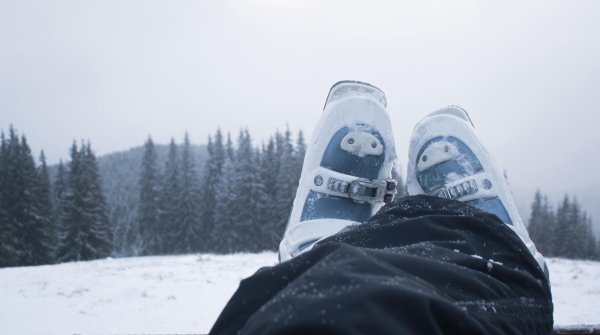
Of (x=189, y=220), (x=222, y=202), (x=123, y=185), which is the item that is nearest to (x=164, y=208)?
(x=189, y=220)

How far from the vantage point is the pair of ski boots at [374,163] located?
2145 millimetres

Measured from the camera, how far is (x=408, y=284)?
69cm

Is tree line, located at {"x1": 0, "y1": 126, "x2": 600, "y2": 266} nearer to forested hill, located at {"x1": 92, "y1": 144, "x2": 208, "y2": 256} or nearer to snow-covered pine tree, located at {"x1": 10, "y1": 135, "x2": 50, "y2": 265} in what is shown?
snow-covered pine tree, located at {"x1": 10, "y1": 135, "x2": 50, "y2": 265}

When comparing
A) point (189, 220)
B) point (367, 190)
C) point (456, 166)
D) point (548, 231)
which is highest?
point (456, 166)

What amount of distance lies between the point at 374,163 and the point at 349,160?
156 millimetres

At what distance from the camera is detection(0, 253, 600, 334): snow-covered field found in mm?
3238

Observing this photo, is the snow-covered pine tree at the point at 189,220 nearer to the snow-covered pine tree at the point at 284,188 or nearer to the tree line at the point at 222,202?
the tree line at the point at 222,202

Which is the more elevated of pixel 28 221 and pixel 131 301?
pixel 131 301

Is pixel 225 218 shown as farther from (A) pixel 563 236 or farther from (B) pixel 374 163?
(A) pixel 563 236

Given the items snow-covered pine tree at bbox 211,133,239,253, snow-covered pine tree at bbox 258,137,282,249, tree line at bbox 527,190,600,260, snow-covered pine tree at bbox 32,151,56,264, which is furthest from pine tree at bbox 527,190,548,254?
snow-covered pine tree at bbox 32,151,56,264

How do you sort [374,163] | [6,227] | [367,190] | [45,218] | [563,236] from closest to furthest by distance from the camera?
1. [367,190]
2. [374,163]
3. [6,227]
4. [45,218]
5. [563,236]

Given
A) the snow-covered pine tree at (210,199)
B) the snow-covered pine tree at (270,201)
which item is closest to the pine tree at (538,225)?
the snow-covered pine tree at (270,201)

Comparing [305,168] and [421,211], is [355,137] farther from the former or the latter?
[421,211]

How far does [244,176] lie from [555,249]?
24769 mm
